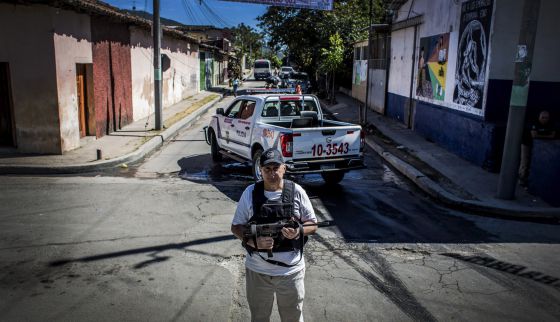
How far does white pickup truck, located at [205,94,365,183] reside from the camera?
8.87 meters

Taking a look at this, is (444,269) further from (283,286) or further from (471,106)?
(471,106)

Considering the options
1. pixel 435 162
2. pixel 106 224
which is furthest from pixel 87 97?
pixel 435 162

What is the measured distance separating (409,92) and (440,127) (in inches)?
165

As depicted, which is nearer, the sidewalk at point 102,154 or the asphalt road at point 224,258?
the asphalt road at point 224,258

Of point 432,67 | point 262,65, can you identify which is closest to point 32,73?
point 432,67

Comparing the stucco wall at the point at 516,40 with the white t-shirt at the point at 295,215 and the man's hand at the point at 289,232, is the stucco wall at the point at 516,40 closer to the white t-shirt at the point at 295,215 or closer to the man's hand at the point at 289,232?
the white t-shirt at the point at 295,215

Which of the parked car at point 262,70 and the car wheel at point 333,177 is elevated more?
the parked car at point 262,70

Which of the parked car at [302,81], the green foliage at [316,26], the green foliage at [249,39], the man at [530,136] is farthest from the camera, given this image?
the green foliage at [249,39]

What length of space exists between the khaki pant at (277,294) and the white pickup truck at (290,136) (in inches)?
205

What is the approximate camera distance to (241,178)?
1058 centimetres

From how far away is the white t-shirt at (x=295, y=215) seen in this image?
3.57 m

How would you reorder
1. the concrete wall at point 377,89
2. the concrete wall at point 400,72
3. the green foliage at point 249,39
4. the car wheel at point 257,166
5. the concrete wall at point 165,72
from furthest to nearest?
the green foliage at point 249,39
the concrete wall at point 377,89
the concrete wall at point 165,72
the concrete wall at point 400,72
the car wheel at point 257,166

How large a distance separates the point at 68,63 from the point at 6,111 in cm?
202

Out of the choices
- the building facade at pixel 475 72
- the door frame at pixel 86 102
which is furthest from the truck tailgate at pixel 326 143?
the door frame at pixel 86 102
